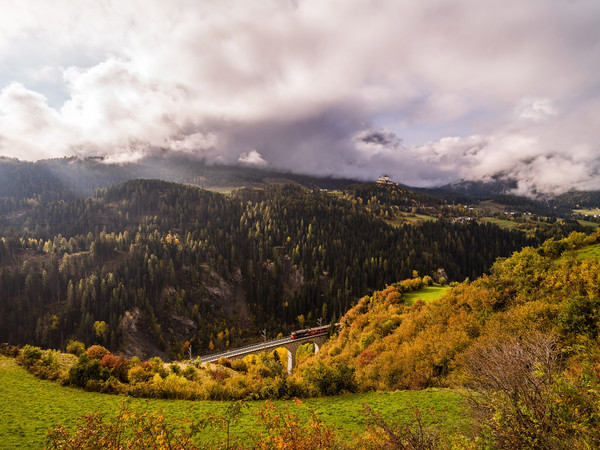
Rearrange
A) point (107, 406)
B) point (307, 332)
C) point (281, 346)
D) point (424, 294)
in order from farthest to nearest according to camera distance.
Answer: point (307, 332) < point (281, 346) < point (424, 294) < point (107, 406)

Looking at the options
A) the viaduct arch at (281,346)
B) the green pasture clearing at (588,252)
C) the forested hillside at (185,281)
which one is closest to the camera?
the green pasture clearing at (588,252)

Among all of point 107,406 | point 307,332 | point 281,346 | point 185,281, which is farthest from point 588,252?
point 185,281

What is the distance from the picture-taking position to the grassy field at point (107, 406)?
18469 mm

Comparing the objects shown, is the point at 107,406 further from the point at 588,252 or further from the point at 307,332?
the point at 307,332

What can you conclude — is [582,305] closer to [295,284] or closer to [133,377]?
[133,377]

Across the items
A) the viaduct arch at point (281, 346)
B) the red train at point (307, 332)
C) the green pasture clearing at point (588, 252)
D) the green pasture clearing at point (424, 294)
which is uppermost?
the green pasture clearing at point (588, 252)

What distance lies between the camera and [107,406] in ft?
78.6

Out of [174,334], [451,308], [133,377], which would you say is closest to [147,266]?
[174,334]

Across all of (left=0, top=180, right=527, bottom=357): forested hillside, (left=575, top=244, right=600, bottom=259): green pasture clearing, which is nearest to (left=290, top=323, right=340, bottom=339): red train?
Result: (left=0, top=180, right=527, bottom=357): forested hillside

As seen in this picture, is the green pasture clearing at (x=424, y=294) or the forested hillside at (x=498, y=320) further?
the green pasture clearing at (x=424, y=294)

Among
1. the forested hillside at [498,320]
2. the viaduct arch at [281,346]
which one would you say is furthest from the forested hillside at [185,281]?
the forested hillside at [498,320]

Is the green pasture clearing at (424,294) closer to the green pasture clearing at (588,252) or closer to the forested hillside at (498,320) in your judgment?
the forested hillside at (498,320)

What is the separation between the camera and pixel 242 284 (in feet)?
546

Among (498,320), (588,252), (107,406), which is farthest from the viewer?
(588,252)
